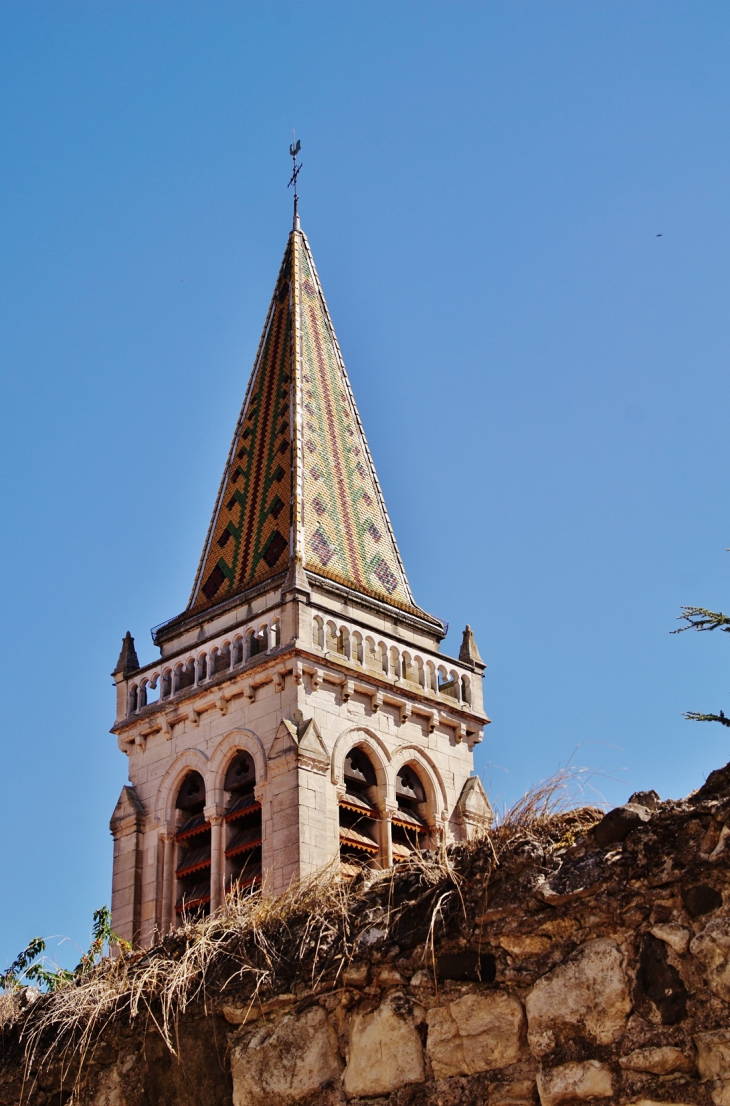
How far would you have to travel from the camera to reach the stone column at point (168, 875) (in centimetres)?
2352

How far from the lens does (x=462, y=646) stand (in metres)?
27.0

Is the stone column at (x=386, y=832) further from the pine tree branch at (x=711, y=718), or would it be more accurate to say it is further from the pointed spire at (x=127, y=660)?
the pine tree branch at (x=711, y=718)

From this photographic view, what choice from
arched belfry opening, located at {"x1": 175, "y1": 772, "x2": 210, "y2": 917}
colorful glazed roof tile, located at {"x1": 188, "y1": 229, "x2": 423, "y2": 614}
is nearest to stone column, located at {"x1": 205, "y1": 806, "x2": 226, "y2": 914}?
arched belfry opening, located at {"x1": 175, "y1": 772, "x2": 210, "y2": 917}

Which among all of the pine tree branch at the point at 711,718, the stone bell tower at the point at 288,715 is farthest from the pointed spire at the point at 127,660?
the pine tree branch at the point at 711,718

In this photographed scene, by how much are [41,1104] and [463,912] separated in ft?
7.24

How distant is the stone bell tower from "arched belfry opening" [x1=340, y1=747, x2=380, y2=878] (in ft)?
0.12

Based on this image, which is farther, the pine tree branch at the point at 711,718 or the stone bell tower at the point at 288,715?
the stone bell tower at the point at 288,715

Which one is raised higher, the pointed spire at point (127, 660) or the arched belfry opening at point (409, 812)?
the pointed spire at point (127, 660)

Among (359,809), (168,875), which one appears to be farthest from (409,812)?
(168,875)

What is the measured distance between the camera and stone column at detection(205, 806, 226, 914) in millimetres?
22805

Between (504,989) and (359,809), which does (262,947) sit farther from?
(359,809)

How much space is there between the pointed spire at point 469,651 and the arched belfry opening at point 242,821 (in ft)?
16.2

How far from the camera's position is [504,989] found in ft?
15.6

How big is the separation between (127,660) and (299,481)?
176 inches
